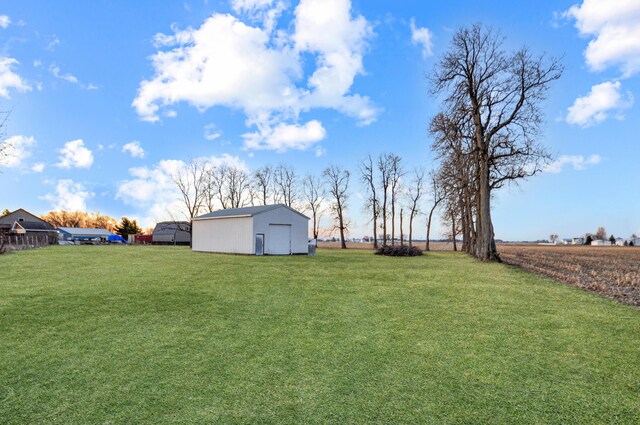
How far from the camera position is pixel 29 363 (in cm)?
473

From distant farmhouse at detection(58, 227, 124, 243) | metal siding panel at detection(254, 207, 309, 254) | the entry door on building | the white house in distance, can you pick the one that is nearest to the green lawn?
the entry door on building

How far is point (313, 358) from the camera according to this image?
16.1 feet

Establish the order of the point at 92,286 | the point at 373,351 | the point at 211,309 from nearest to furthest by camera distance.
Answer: the point at 373,351 < the point at 211,309 < the point at 92,286

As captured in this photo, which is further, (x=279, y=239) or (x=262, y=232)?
(x=279, y=239)

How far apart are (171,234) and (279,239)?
4457 cm

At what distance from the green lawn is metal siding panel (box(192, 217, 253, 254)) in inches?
651

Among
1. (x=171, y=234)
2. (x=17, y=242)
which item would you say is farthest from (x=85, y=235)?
(x=17, y=242)

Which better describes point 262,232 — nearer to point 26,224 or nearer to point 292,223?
point 292,223

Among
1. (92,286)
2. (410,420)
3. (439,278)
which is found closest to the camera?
(410,420)

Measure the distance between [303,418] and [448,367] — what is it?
2151mm

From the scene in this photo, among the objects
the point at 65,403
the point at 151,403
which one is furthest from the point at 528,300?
the point at 65,403

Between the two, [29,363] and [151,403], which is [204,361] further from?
[29,363]

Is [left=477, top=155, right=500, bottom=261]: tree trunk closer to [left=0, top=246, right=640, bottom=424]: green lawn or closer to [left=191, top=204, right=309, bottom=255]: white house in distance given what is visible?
[left=0, top=246, right=640, bottom=424]: green lawn

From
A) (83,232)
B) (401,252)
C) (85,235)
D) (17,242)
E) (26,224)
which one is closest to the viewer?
(401,252)
